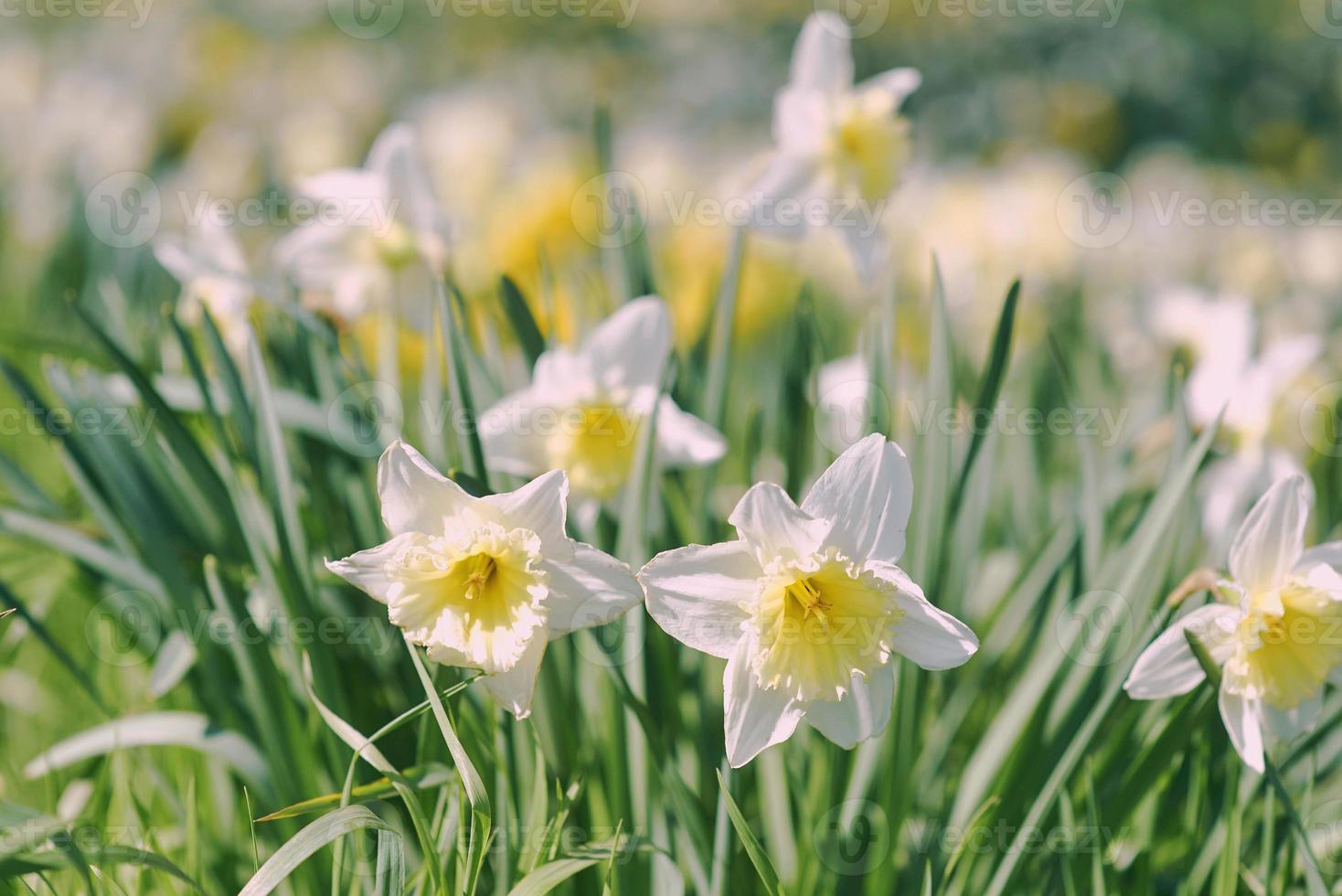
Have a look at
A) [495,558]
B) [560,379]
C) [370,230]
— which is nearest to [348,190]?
[370,230]

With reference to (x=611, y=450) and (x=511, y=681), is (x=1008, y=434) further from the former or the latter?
(x=511, y=681)

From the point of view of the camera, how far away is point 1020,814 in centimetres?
122

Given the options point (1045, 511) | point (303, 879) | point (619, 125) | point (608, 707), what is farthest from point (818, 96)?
point (619, 125)

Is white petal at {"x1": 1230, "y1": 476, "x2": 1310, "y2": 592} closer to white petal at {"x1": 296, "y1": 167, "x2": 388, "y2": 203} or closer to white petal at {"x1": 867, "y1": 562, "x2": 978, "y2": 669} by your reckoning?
white petal at {"x1": 867, "y1": 562, "x2": 978, "y2": 669}

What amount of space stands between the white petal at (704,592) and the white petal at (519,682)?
128 mm

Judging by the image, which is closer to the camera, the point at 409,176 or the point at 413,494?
the point at 413,494

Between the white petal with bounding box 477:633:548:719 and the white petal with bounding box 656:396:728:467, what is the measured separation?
0.34 m

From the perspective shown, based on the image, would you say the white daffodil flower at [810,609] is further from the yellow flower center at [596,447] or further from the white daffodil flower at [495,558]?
the yellow flower center at [596,447]

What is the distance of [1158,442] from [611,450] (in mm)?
896

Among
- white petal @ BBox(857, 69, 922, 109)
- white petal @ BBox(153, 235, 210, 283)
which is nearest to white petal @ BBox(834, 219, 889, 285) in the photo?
A: white petal @ BBox(857, 69, 922, 109)

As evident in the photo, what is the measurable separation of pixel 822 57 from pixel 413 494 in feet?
3.68

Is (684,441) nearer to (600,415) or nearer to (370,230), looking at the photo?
(600,415)

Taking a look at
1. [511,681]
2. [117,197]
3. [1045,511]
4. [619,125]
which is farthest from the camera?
[619,125]

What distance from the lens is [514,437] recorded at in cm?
123
